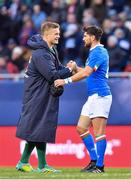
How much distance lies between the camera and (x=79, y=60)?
17.9m

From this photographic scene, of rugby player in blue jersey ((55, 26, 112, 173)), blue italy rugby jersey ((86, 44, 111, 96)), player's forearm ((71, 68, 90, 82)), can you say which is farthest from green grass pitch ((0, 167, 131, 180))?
player's forearm ((71, 68, 90, 82))

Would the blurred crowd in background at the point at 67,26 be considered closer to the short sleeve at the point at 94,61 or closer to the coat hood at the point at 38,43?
the short sleeve at the point at 94,61

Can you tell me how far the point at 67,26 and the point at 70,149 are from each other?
14.4 ft

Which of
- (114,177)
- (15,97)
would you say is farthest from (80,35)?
(114,177)

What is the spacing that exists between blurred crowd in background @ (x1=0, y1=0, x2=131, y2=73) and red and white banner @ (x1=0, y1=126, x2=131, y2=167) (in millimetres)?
2307

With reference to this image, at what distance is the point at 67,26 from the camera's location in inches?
739

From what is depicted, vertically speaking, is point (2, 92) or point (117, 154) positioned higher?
point (2, 92)

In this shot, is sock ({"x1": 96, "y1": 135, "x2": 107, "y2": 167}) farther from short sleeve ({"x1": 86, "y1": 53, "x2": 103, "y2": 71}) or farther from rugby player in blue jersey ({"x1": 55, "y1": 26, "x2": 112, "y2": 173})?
short sleeve ({"x1": 86, "y1": 53, "x2": 103, "y2": 71})

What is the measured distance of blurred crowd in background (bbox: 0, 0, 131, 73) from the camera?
58.2ft

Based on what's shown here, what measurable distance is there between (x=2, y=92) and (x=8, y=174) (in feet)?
12.4

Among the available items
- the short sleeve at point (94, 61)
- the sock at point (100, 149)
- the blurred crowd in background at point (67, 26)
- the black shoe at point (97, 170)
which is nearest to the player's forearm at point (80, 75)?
the short sleeve at point (94, 61)

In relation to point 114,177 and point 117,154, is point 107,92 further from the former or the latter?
point 117,154

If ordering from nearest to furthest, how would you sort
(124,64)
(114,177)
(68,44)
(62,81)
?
(114,177), (62,81), (124,64), (68,44)

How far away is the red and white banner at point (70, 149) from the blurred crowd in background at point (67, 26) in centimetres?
231
